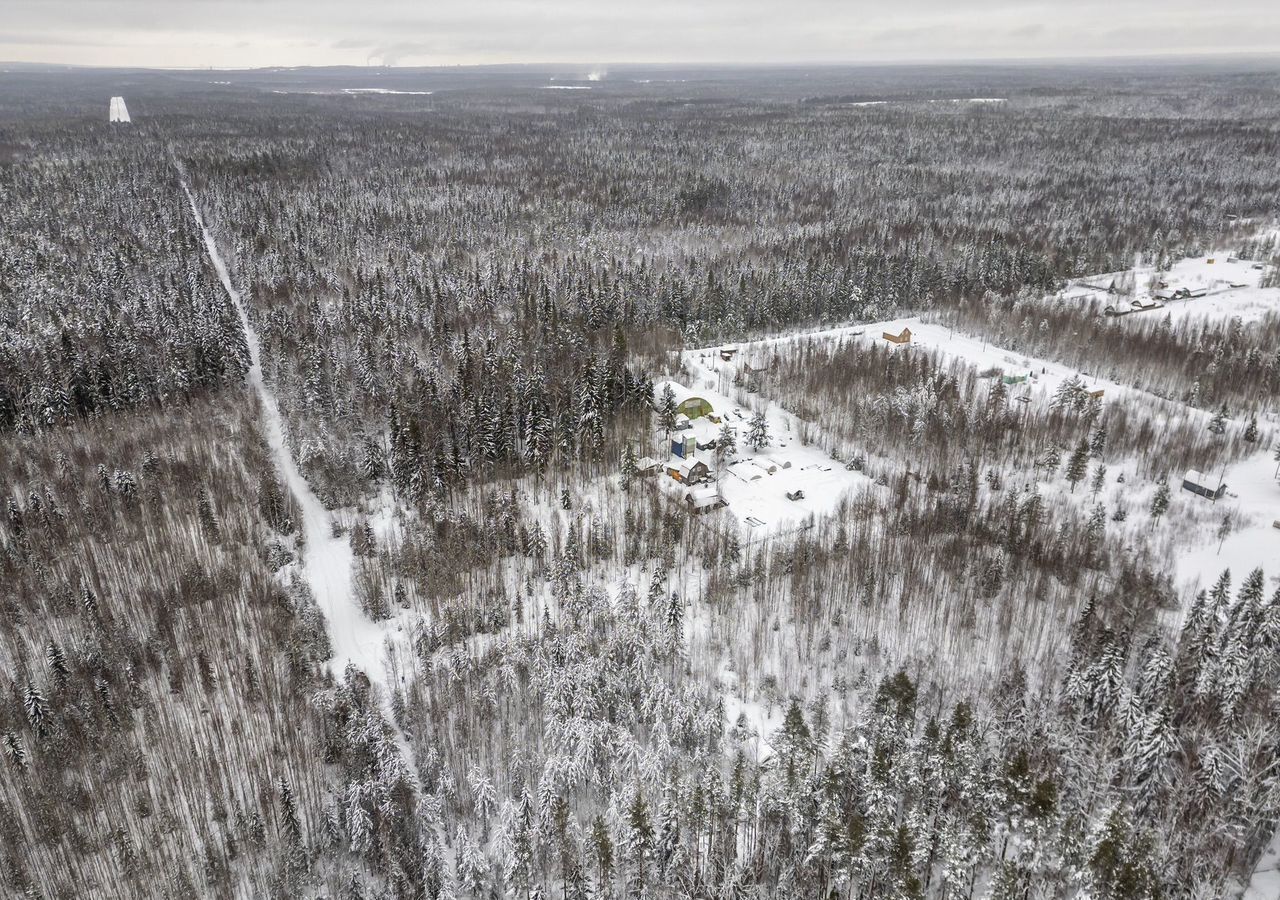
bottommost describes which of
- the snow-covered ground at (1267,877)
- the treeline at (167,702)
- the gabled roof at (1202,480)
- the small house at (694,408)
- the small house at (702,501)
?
the snow-covered ground at (1267,877)

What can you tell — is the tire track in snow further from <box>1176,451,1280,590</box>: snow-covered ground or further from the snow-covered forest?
<box>1176,451,1280,590</box>: snow-covered ground

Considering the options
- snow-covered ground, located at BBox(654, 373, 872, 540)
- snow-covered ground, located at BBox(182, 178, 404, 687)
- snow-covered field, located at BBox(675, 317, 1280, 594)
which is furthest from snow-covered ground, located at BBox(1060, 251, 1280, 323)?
snow-covered ground, located at BBox(182, 178, 404, 687)

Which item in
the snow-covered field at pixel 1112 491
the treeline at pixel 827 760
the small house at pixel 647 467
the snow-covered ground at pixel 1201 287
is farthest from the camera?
the snow-covered ground at pixel 1201 287

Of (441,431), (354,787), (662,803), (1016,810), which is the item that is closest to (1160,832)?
(1016,810)

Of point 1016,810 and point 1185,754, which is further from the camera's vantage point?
point 1185,754

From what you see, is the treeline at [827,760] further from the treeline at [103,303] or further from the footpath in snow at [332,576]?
the treeline at [103,303]

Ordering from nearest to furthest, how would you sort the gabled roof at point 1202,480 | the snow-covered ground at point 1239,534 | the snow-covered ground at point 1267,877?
1. the snow-covered ground at point 1267,877
2. the snow-covered ground at point 1239,534
3. the gabled roof at point 1202,480

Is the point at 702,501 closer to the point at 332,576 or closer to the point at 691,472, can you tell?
the point at 691,472

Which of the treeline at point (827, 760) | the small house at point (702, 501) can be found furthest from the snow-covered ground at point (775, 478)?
the treeline at point (827, 760)

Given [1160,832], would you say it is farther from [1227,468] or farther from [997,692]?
[1227,468]
